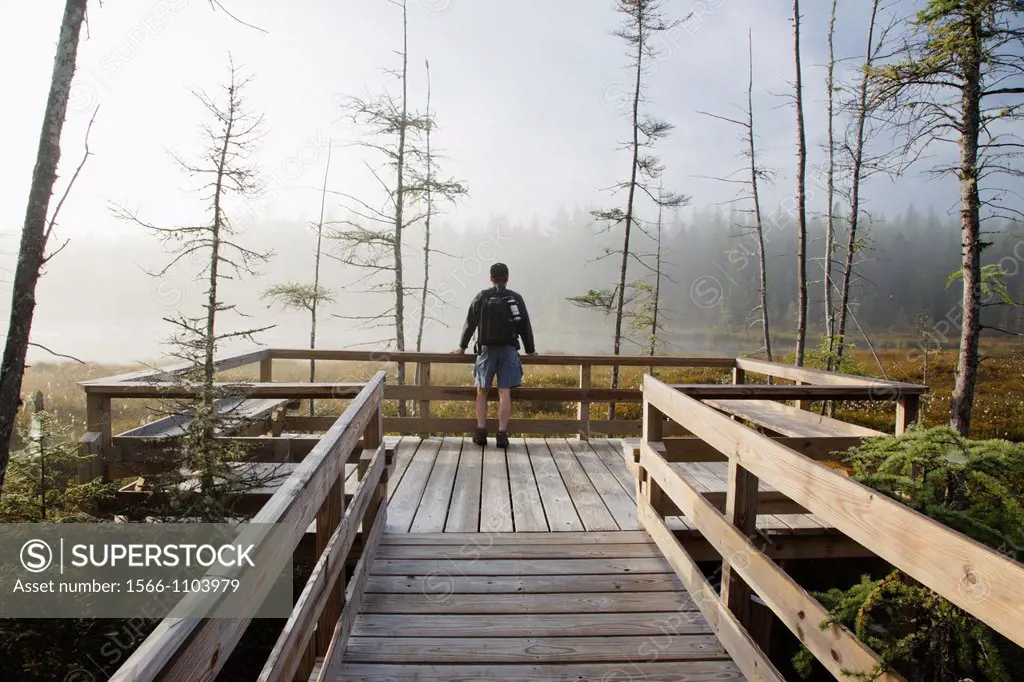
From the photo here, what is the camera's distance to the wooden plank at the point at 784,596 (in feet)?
6.06

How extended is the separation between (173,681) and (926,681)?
8.97ft

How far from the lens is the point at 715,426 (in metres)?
3.02

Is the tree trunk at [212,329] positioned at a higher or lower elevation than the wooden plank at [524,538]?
higher

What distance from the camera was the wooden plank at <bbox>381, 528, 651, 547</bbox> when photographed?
4.10m

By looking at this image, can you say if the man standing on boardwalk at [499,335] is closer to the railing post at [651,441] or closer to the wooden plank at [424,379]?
the wooden plank at [424,379]

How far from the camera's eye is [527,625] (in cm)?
308

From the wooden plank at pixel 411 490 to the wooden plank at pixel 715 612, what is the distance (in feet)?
6.46

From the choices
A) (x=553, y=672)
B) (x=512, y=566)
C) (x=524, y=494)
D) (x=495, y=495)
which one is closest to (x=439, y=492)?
(x=495, y=495)

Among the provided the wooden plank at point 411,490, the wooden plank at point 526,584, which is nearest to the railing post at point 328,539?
the wooden plank at point 526,584

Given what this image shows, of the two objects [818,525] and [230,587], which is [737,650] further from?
[230,587]

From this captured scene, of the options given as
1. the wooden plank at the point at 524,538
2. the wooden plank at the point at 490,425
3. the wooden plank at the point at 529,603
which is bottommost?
the wooden plank at the point at 529,603

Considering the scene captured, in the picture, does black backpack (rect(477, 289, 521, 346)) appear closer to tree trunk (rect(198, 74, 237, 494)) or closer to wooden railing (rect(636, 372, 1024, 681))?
wooden railing (rect(636, 372, 1024, 681))

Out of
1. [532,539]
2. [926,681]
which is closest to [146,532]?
[532,539]

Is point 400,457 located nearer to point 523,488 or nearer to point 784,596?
point 523,488
